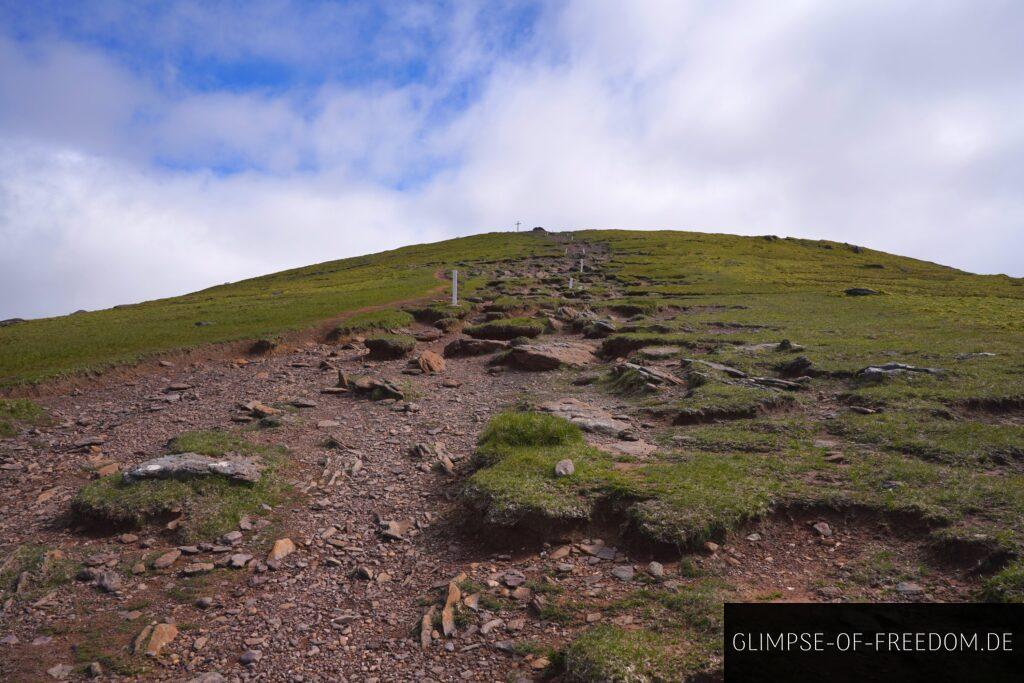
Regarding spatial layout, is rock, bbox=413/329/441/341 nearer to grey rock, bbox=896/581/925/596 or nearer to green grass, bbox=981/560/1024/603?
grey rock, bbox=896/581/925/596

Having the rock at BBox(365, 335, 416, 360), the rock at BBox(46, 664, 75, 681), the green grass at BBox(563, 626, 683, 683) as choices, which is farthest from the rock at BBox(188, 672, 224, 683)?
the rock at BBox(365, 335, 416, 360)

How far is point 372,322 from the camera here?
3083 cm

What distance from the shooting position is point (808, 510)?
8594mm

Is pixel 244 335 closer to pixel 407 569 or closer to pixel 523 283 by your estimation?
pixel 407 569

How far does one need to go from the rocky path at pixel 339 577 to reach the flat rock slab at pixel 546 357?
8.99 metres

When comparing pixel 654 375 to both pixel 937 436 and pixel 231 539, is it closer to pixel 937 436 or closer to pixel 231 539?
pixel 937 436

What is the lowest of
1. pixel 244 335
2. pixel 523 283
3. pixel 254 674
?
pixel 254 674

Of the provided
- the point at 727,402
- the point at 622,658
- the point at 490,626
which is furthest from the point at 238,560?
the point at 727,402

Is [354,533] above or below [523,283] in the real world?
below

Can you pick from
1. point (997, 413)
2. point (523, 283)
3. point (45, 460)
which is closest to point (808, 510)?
point (997, 413)

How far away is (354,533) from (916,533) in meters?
8.73

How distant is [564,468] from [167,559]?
6.64 metres

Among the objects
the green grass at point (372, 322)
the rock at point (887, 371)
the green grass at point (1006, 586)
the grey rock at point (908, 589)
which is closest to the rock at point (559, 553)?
the grey rock at point (908, 589)

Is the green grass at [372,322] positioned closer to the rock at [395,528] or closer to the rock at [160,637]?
the rock at [395,528]
